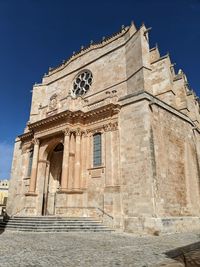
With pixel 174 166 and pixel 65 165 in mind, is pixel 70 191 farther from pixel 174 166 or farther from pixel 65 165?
pixel 174 166

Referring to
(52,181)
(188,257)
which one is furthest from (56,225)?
(188,257)

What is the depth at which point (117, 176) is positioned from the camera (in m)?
14.2

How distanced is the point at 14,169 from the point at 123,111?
490 inches

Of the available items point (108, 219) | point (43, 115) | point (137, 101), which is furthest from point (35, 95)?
point (108, 219)

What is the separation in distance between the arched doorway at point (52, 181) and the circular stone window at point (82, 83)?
17.8ft

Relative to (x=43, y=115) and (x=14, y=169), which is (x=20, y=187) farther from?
(x=43, y=115)

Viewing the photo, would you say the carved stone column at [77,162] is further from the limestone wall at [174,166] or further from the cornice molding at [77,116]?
the limestone wall at [174,166]

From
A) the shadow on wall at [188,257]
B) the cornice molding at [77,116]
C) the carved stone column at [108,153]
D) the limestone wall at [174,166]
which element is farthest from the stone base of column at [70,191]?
the shadow on wall at [188,257]

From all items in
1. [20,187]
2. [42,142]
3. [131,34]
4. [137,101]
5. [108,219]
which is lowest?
[108,219]

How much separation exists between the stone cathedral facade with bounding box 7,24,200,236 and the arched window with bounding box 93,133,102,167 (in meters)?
0.07

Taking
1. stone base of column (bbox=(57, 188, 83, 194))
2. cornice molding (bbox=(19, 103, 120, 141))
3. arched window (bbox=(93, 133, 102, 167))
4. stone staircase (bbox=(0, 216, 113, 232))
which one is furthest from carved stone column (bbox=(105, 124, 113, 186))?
stone staircase (bbox=(0, 216, 113, 232))

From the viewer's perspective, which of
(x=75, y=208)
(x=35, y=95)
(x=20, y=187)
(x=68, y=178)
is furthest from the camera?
(x=35, y=95)

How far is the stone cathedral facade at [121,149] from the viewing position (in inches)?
516

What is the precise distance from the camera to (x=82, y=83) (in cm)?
2200
